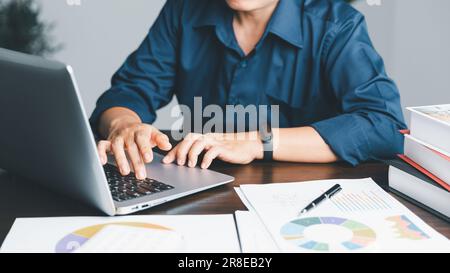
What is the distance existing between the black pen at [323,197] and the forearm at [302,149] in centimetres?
21

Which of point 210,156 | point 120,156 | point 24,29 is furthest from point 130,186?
point 24,29

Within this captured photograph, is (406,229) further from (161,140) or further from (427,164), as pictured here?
(161,140)

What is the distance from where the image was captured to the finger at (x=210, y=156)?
1075 mm

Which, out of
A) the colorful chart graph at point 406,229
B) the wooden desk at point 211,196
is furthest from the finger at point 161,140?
the colorful chart graph at point 406,229

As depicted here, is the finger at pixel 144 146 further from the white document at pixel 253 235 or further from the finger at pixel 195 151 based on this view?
the white document at pixel 253 235

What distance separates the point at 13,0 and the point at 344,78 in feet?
6.69

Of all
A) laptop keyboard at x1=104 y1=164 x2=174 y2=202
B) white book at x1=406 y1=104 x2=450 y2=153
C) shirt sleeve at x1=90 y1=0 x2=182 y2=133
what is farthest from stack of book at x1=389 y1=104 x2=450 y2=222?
shirt sleeve at x1=90 y1=0 x2=182 y2=133

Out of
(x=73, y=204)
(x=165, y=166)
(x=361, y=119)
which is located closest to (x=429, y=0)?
(x=361, y=119)

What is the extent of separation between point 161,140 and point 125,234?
0.35 metres

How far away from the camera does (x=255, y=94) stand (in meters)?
1.56

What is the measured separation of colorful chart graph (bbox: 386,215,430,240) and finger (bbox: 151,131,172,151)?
0.43 meters

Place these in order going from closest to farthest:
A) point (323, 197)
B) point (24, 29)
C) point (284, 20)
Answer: point (323, 197) < point (284, 20) < point (24, 29)

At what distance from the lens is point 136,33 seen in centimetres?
287
